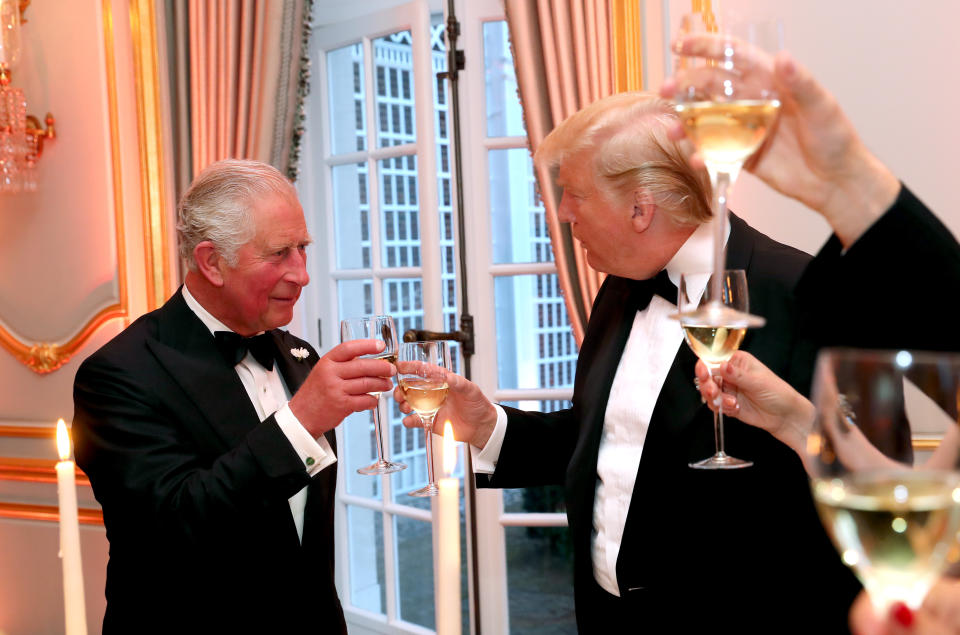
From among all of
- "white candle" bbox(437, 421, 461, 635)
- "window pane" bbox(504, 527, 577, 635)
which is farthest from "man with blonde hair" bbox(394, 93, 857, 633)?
"window pane" bbox(504, 527, 577, 635)

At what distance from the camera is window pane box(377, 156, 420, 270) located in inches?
152

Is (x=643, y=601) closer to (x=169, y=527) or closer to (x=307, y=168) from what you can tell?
(x=169, y=527)

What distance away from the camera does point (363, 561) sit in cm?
421

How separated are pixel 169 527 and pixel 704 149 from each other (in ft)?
4.42

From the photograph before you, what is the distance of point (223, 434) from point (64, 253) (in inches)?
102

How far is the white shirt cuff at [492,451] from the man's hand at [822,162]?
1107 millimetres

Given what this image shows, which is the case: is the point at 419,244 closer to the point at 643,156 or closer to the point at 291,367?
the point at 291,367

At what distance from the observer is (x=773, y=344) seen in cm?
158

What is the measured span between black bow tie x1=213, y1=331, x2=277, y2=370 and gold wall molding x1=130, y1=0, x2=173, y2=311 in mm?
1984

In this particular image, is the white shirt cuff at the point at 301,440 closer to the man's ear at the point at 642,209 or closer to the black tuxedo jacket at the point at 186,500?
the black tuxedo jacket at the point at 186,500

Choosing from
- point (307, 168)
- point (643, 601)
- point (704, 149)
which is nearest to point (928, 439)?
point (704, 149)

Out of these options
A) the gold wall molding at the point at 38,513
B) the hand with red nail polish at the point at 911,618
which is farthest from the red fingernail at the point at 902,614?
the gold wall molding at the point at 38,513

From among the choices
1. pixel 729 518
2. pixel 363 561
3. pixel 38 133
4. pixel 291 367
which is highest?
pixel 38 133

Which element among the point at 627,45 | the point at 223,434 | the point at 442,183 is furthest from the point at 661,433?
the point at 442,183
